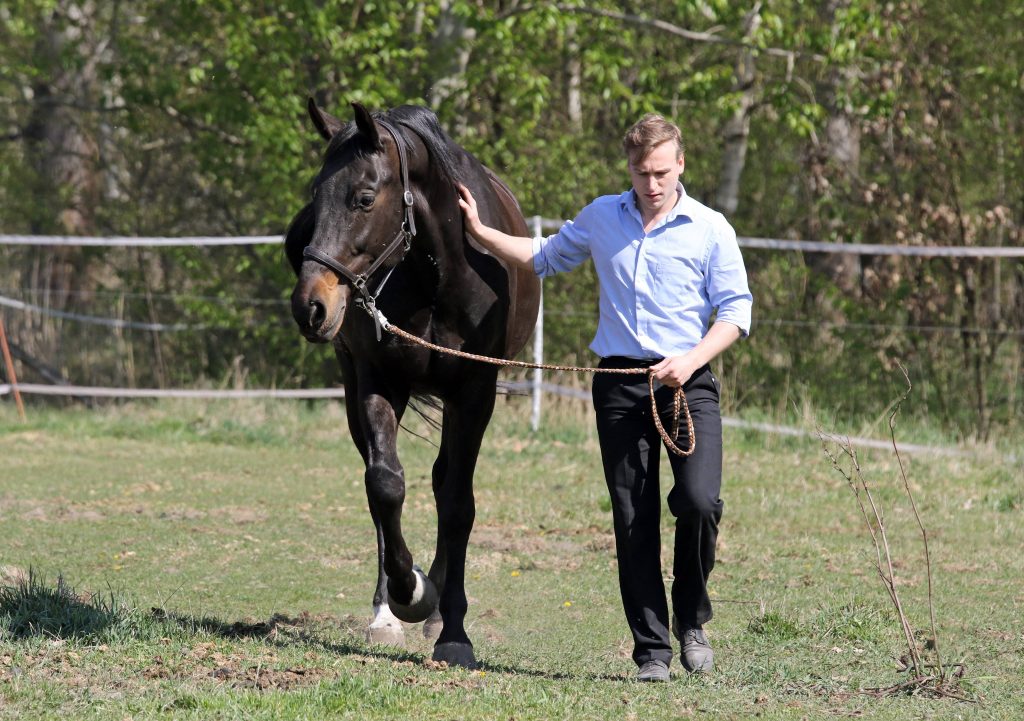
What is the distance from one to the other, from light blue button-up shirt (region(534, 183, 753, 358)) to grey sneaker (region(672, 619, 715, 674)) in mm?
1025

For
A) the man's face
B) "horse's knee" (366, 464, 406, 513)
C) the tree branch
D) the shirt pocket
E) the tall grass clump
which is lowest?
the tall grass clump

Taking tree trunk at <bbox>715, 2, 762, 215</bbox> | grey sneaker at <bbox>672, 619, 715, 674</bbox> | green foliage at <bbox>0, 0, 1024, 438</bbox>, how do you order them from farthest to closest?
tree trunk at <bbox>715, 2, 762, 215</bbox> → green foliage at <bbox>0, 0, 1024, 438</bbox> → grey sneaker at <bbox>672, 619, 715, 674</bbox>

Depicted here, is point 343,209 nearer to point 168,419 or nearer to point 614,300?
point 614,300

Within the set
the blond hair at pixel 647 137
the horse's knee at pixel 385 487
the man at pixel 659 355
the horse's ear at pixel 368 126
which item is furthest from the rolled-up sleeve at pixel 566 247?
the horse's knee at pixel 385 487

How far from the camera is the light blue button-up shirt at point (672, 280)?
4.72 meters

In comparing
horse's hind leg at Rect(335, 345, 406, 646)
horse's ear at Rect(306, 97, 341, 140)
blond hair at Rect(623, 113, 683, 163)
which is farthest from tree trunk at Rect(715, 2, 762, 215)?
blond hair at Rect(623, 113, 683, 163)

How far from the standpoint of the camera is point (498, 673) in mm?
4883

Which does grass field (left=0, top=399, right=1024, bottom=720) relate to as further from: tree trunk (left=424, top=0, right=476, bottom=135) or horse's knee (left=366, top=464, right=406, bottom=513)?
tree trunk (left=424, top=0, right=476, bottom=135)

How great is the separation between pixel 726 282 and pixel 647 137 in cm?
58

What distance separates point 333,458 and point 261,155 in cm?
454

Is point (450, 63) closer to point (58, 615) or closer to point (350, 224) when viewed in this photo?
point (350, 224)

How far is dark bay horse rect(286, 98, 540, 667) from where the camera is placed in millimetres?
4746

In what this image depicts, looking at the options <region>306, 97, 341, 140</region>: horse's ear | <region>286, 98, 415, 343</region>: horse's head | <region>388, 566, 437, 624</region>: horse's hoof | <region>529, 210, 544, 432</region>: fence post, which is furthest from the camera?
<region>529, 210, 544, 432</region>: fence post

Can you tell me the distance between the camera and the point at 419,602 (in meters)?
5.43
